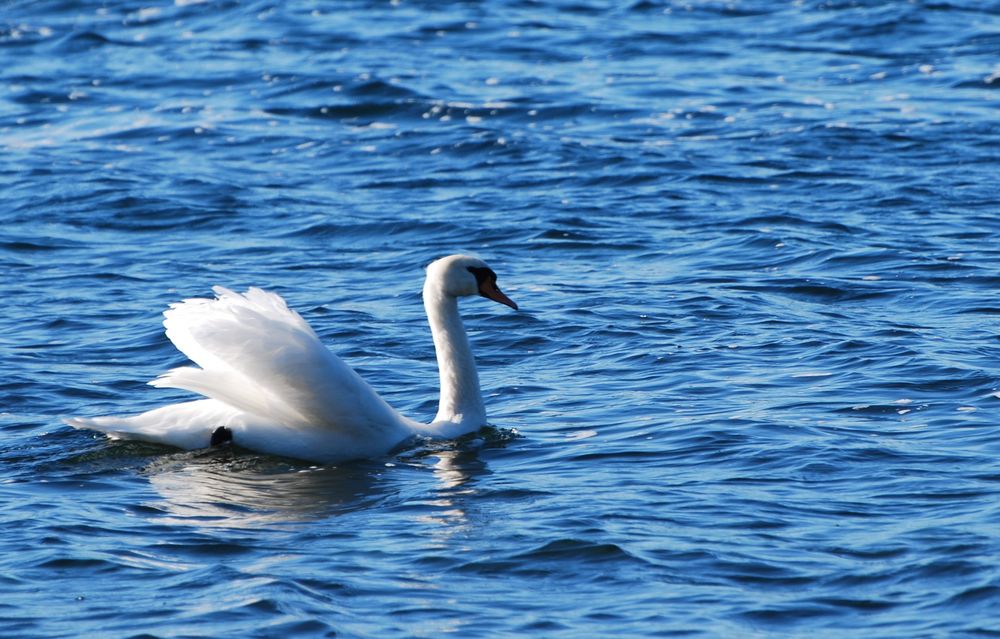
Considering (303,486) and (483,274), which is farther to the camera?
(483,274)

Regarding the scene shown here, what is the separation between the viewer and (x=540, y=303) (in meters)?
14.0

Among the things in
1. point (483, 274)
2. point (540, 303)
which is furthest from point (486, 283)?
point (540, 303)

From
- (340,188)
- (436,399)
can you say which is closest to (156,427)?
(436,399)

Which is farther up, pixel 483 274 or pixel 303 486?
pixel 483 274

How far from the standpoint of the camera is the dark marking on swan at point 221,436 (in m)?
10.2

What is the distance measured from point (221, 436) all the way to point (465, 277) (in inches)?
72.4

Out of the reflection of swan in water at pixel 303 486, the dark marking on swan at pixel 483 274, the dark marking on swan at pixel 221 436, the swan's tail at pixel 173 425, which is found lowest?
the reflection of swan in water at pixel 303 486

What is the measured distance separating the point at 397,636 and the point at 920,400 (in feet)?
16.0

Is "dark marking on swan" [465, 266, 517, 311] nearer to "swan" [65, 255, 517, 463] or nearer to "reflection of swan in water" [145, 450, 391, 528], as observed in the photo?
"swan" [65, 255, 517, 463]

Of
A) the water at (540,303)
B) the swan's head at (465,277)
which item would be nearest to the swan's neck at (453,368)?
the swan's head at (465,277)

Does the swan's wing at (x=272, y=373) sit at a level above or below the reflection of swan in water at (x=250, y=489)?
above

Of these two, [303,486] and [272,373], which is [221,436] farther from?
[303,486]

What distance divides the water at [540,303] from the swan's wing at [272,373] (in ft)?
0.99

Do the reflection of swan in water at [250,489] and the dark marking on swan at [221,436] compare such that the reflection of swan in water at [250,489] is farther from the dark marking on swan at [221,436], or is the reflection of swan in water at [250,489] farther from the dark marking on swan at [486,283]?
the dark marking on swan at [486,283]
